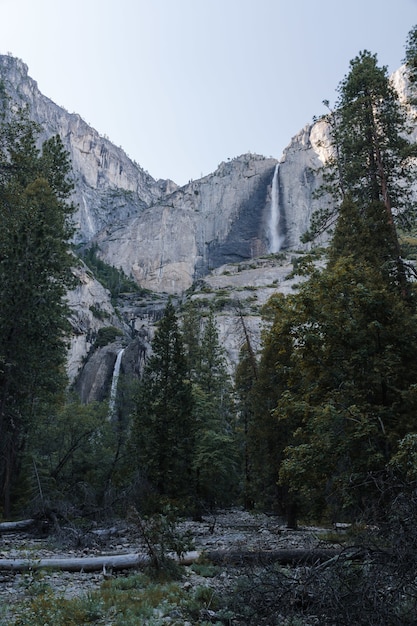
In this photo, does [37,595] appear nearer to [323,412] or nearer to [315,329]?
[323,412]

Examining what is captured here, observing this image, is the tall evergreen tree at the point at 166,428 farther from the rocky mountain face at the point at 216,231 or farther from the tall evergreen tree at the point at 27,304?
the rocky mountain face at the point at 216,231

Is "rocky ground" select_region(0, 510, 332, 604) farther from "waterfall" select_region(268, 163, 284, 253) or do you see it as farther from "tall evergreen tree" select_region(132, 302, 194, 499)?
"waterfall" select_region(268, 163, 284, 253)

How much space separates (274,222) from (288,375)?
85968 mm

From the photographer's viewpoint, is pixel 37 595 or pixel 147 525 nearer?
pixel 37 595

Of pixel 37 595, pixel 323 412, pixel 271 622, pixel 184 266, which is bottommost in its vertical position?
pixel 37 595

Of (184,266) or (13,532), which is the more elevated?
(184,266)

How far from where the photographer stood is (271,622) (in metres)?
4.64

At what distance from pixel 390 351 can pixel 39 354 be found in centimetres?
1348

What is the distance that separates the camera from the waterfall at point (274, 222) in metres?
95.8

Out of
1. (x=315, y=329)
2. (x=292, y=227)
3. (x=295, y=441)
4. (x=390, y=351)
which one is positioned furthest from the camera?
(x=292, y=227)

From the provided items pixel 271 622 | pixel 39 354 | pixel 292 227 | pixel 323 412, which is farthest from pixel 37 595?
pixel 292 227

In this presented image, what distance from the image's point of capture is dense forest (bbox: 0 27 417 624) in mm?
9906

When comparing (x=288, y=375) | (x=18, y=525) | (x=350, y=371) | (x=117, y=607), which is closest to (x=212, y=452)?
(x=288, y=375)

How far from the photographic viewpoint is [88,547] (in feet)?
40.6
